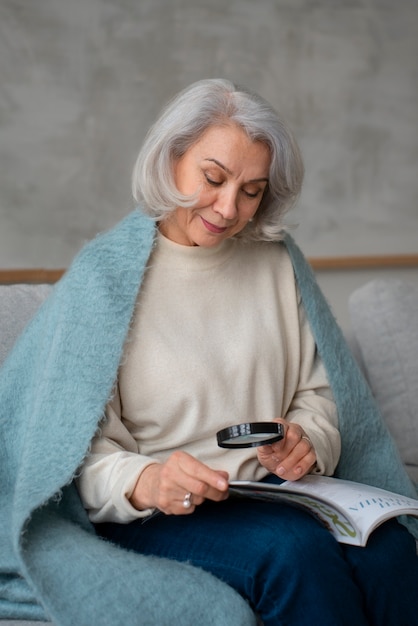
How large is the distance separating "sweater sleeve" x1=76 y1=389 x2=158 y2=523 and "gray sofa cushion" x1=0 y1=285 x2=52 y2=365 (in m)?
0.36

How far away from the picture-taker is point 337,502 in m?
1.38

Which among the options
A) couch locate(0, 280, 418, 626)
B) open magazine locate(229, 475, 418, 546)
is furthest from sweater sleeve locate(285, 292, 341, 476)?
couch locate(0, 280, 418, 626)

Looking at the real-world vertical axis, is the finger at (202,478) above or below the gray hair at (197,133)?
below

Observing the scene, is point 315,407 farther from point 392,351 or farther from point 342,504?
point 392,351

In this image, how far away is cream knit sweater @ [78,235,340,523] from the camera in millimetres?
1575

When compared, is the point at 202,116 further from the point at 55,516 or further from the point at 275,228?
the point at 55,516

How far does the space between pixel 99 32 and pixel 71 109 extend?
258mm

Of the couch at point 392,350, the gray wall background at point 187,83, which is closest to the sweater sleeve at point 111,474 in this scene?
the couch at point 392,350

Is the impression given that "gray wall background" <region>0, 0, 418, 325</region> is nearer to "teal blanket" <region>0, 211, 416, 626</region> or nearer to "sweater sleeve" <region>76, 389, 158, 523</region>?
"teal blanket" <region>0, 211, 416, 626</region>

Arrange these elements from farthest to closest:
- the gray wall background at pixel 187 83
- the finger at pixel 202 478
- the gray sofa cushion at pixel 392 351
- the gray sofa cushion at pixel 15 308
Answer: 1. the gray wall background at pixel 187 83
2. the gray sofa cushion at pixel 392 351
3. the gray sofa cushion at pixel 15 308
4. the finger at pixel 202 478

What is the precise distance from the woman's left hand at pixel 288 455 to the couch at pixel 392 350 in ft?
2.20

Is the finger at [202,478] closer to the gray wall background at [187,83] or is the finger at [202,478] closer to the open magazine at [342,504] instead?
the open magazine at [342,504]

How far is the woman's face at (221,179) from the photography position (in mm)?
1562

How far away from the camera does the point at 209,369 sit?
1.61m
